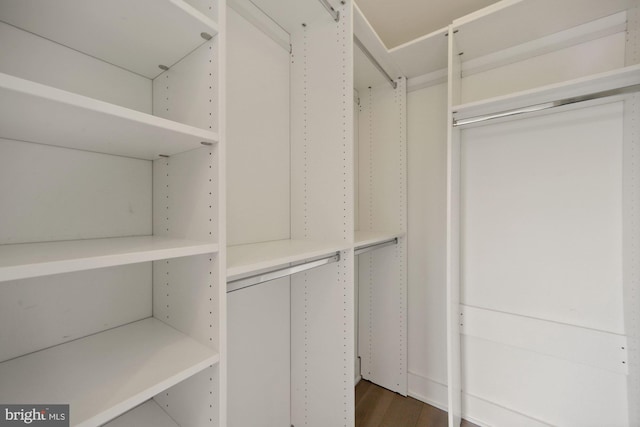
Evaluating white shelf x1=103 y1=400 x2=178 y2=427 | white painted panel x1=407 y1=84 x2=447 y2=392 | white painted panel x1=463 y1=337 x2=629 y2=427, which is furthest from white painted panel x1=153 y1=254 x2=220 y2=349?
white painted panel x1=463 y1=337 x2=629 y2=427

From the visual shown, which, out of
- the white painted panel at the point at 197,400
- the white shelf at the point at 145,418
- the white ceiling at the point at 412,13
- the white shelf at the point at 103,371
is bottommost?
the white shelf at the point at 145,418

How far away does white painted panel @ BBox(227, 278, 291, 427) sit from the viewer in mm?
1126

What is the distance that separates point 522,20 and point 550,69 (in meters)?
0.35

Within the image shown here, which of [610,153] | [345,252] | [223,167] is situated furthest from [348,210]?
[610,153]

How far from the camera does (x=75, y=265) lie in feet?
1.47

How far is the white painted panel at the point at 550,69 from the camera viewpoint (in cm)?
130

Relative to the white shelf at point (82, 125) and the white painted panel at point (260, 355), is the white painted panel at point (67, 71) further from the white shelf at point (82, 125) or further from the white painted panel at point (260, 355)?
the white painted panel at point (260, 355)

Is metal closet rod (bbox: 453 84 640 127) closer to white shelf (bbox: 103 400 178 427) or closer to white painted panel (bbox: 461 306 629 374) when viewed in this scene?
white painted panel (bbox: 461 306 629 374)

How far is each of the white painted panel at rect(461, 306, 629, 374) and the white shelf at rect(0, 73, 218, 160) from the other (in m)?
1.86

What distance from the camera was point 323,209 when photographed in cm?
123

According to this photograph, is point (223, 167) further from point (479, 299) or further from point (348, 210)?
point (479, 299)

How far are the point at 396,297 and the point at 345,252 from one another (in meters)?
0.95

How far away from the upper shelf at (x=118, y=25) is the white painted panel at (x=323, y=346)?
0.96 meters

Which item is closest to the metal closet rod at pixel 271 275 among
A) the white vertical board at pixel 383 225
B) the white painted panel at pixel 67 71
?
the white painted panel at pixel 67 71
